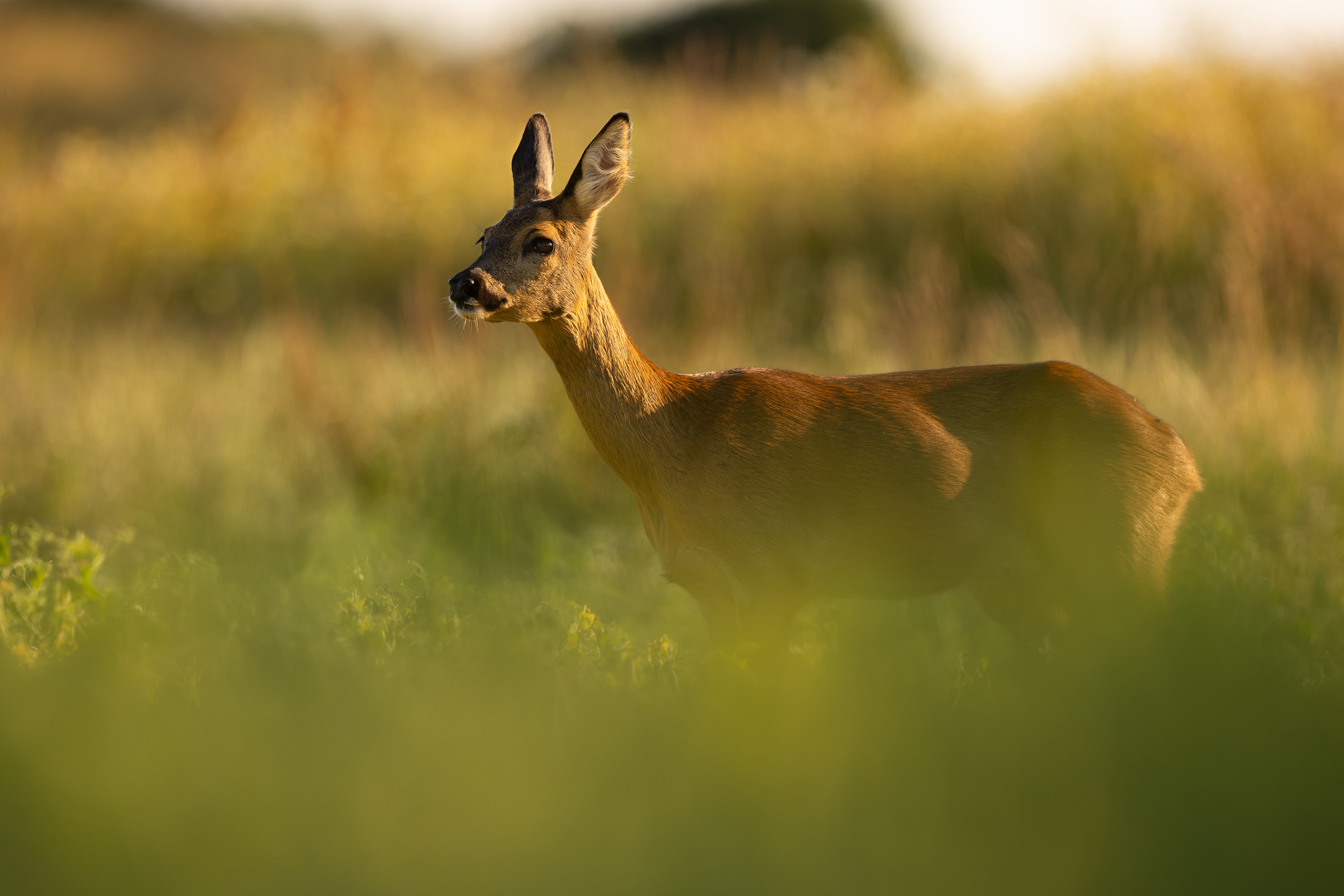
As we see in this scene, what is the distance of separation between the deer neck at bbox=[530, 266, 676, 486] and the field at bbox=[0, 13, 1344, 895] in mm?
498

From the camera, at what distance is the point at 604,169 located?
10.9 ft

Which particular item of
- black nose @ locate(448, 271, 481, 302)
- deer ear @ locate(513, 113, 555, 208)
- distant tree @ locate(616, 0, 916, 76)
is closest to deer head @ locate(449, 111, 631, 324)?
black nose @ locate(448, 271, 481, 302)

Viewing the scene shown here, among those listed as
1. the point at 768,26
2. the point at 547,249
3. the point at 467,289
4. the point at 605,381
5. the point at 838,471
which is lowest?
the point at 838,471

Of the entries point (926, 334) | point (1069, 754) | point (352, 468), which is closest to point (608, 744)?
point (1069, 754)

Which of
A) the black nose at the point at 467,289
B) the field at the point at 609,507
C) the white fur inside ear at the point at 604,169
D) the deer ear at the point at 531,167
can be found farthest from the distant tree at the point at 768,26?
the black nose at the point at 467,289

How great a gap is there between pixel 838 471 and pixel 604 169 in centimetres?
103

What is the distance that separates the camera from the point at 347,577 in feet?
13.3

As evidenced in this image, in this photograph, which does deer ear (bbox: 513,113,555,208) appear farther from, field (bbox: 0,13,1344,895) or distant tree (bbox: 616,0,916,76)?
distant tree (bbox: 616,0,916,76)

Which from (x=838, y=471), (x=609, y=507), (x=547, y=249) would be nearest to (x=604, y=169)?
(x=547, y=249)

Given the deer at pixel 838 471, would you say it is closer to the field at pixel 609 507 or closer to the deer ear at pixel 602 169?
the deer ear at pixel 602 169

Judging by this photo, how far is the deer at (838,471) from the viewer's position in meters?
3.18

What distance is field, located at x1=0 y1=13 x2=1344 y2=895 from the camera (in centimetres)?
203

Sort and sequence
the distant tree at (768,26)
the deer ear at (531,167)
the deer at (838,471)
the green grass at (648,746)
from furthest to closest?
1. the distant tree at (768,26)
2. the deer ear at (531,167)
3. the deer at (838,471)
4. the green grass at (648,746)

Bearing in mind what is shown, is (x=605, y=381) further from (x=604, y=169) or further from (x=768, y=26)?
(x=768, y=26)
